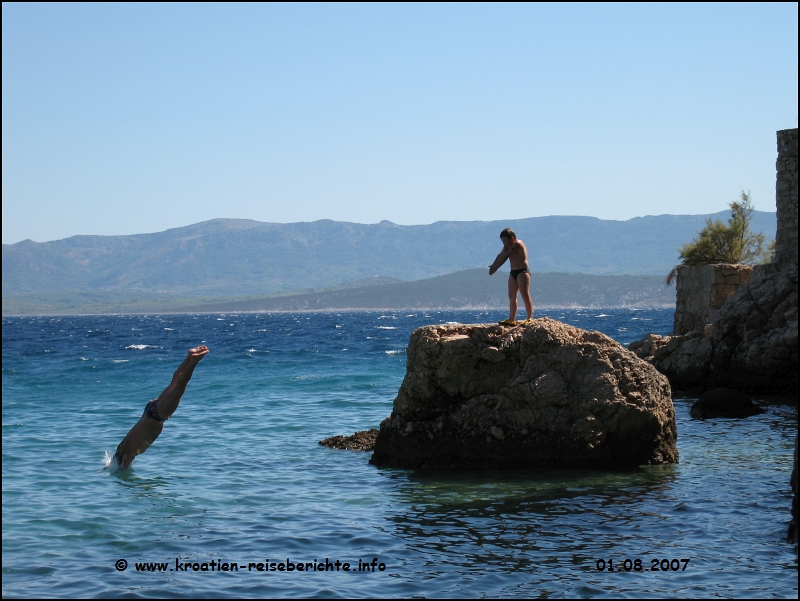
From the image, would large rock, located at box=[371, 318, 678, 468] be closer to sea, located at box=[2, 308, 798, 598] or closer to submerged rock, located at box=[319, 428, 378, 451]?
sea, located at box=[2, 308, 798, 598]

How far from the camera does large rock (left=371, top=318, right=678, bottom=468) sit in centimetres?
1171

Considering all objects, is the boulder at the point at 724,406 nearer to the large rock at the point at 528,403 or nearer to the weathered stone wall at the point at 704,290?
the large rock at the point at 528,403

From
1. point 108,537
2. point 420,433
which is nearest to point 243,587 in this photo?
point 108,537

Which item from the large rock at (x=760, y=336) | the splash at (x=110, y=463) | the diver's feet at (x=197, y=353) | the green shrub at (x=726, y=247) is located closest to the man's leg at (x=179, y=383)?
the diver's feet at (x=197, y=353)

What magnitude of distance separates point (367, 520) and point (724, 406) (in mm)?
10054

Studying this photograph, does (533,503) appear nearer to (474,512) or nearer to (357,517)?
(474,512)

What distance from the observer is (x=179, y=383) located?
11164 mm

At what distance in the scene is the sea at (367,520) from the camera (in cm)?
740

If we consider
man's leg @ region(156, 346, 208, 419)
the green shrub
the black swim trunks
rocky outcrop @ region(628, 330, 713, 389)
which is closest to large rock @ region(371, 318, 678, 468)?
man's leg @ region(156, 346, 208, 419)

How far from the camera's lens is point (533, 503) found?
9.93 metres

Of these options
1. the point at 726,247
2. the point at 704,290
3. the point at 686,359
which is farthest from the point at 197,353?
the point at 726,247

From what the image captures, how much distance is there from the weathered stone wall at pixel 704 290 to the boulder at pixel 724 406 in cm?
675

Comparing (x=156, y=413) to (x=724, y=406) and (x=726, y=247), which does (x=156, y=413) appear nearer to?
(x=724, y=406)

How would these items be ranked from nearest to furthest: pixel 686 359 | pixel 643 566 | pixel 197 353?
pixel 643 566, pixel 197 353, pixel 686 359
